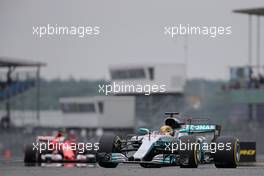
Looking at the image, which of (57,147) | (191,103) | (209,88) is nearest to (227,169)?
(57,147)

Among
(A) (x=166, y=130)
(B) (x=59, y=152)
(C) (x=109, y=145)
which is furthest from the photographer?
(B) (x=59, y=152)

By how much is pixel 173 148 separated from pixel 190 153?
67cm

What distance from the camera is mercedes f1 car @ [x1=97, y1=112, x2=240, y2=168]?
23609mm

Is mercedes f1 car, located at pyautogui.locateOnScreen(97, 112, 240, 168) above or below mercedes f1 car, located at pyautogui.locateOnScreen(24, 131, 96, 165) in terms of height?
above

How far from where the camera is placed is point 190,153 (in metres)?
23.6

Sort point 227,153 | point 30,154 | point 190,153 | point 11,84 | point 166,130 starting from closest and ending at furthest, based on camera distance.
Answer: point 190,153
point 227,153
point 166,130
point 30,154
point 11,84

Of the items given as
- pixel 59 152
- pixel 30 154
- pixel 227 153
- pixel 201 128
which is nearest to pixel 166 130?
pixel 201 128

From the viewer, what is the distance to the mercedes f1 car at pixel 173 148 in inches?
930

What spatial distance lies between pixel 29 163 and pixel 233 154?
317 inches

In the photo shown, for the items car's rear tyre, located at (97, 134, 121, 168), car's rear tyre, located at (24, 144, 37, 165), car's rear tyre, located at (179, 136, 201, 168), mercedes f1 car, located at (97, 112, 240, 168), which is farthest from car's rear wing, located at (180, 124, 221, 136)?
car's rear tyre, located at (24, 144, 37, 165)

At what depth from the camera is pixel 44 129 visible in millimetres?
62656

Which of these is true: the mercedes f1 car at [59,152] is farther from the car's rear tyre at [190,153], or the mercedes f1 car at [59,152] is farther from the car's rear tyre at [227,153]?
the car's rear tyre at [190,153]

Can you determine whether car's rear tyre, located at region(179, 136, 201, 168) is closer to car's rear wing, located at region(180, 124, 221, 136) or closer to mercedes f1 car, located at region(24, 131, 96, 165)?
car's rear wing, located at region(180, 124, 221, 136)

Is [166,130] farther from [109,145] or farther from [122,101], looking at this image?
[122,101]
